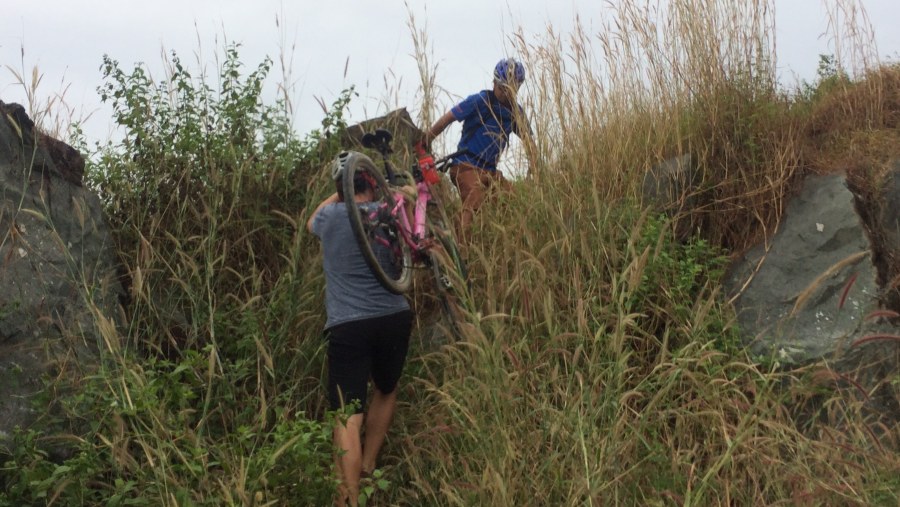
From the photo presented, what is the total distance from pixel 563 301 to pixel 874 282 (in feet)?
6.57

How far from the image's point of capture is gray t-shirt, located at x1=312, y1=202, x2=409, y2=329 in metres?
5.36

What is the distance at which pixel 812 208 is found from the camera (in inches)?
259

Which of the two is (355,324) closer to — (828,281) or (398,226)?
(398,226)

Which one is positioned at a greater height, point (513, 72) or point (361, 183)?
point (513, 72)

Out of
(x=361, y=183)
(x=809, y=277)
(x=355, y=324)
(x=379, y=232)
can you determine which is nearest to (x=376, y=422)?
(x=355, y=324)

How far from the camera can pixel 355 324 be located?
17.5 ft

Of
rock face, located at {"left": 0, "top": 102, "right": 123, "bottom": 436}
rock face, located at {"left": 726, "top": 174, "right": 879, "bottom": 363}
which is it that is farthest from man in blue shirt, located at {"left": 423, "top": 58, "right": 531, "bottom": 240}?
rock face, located at {"left": 0, "top": 102, "right": 123, "bottom": 436}

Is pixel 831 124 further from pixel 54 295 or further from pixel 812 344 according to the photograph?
pixel 54 295

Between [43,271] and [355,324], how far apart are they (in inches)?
79.2

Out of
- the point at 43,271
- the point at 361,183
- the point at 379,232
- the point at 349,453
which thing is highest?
the point at 361,183

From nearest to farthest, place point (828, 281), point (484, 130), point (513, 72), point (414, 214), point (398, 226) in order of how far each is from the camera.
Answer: point (398, 226), point (828, 281), point (414, 214), point (513, 72), point (484, 130)

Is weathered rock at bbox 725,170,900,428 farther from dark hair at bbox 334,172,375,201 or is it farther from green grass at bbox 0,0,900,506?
dark hair at bbox 334,172,375,201

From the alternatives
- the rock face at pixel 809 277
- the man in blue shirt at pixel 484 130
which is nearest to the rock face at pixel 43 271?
the man in blue shirt at pixel 484 130

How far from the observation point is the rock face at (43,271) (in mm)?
5309
